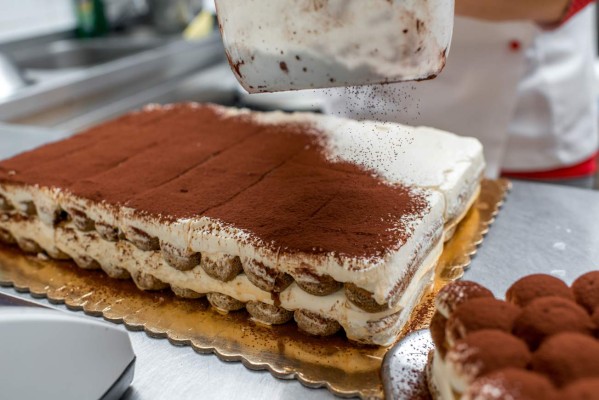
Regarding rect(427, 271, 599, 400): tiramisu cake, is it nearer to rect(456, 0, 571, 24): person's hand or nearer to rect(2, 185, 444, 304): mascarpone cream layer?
rect(2, 185, 444, 304): mascarpone cream layer

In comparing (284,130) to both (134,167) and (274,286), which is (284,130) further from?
(274,286)

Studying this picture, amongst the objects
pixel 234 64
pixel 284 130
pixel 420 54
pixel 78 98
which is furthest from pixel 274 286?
pixel 78 98

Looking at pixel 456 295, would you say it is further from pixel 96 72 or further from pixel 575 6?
pixel 96 72

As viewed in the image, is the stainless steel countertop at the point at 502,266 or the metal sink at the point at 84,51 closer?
the stainless steel countertop at the point at 502,266

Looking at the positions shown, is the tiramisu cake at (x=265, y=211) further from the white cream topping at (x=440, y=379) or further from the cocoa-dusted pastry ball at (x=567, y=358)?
the cocoa-dusted pastry ball at (x=567, y=358)

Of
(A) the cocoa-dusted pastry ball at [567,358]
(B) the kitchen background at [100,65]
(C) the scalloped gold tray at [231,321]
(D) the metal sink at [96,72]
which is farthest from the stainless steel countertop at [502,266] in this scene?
(D) the metal sink at [96,72]

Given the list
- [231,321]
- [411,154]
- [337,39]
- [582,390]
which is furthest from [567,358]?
[411,154]

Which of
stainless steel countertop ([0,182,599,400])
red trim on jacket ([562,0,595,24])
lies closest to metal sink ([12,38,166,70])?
red trim on jacket ([562,0,595,24])

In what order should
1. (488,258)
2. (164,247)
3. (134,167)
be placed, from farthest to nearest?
1. (134,167)
2. (488,258)
3. (164,247)
